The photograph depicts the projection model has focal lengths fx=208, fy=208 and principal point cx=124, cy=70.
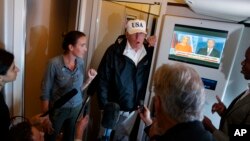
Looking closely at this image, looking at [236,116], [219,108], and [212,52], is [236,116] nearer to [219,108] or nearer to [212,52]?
[219,108]

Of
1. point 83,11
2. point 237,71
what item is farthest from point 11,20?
point 237,71

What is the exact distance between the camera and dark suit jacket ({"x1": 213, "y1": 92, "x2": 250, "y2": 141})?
1134mm

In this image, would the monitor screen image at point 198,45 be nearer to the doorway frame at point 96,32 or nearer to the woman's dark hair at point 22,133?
the doorway frame at point 96,32

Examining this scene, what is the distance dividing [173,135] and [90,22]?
1.48 m

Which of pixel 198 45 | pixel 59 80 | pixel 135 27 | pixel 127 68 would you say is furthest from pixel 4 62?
pixel 198 45

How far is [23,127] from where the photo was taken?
102 centimetres

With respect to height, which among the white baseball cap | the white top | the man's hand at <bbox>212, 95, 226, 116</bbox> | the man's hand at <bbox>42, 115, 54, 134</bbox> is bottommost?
the man's hand at <bbox>42, 115, 54, 134</bbox>

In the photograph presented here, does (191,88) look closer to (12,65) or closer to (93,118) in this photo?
(12,65)

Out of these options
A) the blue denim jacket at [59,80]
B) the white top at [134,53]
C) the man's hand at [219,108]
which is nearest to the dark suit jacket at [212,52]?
the man's hand at [219,108]

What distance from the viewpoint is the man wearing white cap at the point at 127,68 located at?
174 centimetres

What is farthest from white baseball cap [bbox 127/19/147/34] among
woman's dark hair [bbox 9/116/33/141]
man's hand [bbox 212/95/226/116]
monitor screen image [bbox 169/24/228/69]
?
woman's dark hair [bbox 9/116/33/141]

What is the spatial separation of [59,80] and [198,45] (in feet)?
3.56

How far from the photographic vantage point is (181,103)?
30.6 inches

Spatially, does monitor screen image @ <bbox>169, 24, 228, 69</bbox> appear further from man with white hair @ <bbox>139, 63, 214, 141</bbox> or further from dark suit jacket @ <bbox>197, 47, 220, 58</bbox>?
man with white hair @ <bbox>139, 63, 214, 141</bbox>
